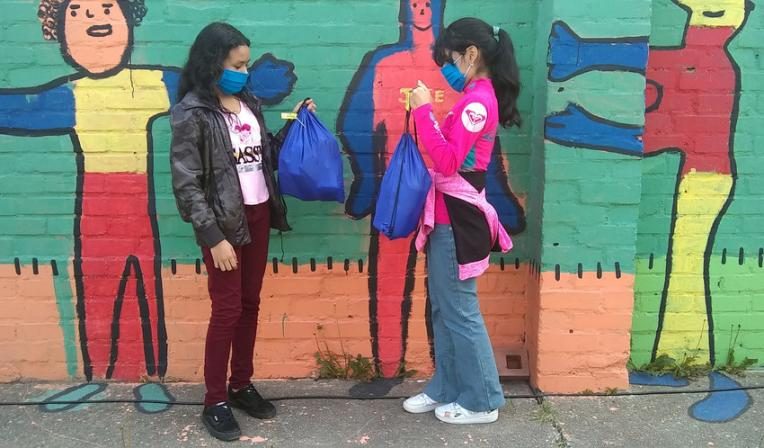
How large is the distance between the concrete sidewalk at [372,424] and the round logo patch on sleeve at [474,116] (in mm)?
1365

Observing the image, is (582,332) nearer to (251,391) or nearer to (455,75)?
(455,75)

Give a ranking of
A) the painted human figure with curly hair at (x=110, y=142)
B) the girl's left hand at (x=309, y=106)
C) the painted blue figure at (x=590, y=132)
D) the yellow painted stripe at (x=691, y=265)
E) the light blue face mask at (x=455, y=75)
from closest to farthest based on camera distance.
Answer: the light blue face mask at (x=455, y=75) → the girl's left hand at (x=309, y=106) → the painted blue figure at (x=590, y=132) → the painted human figure with curly hair at (x=110, y=142) → the yellow painted stripe at (x=691, y=265)

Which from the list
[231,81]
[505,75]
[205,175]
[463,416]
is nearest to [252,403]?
[463,416]

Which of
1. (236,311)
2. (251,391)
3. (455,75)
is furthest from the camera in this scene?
(251,391)

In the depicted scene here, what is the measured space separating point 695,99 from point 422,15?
4.73ft

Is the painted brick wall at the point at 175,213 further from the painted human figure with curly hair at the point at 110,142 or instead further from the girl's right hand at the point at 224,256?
the girl's right hand at the point at 224,256

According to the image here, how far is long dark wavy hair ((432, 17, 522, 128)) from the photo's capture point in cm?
293

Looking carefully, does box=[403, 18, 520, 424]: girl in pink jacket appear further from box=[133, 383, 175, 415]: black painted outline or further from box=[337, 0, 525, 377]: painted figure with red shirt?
box=[133, 383, 175, 415]: black painted outline

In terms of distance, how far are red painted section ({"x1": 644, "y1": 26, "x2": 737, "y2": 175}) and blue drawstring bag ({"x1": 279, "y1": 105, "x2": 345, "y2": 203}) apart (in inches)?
64.2

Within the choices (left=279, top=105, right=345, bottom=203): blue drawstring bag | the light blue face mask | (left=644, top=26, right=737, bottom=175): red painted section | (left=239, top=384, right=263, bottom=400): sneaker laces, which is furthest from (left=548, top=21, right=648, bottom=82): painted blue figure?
(left=239, top=384, right=263, bottom=400): sneaker laces

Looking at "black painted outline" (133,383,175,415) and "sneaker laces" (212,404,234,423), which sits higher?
"sneaker laces" (212,404,234,423)

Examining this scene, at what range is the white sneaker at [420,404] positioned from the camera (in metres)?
3.39

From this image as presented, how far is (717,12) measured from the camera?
353 centimetres

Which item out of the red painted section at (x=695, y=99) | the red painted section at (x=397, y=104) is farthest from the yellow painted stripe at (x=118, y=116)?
the red painted section at (x=695, y=99)
